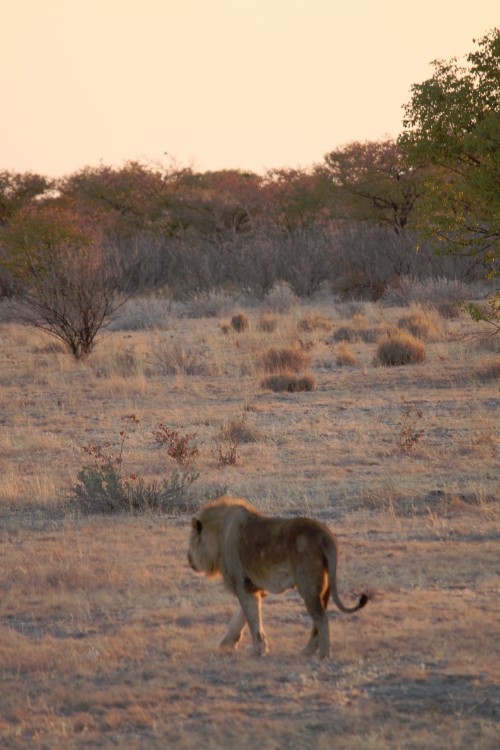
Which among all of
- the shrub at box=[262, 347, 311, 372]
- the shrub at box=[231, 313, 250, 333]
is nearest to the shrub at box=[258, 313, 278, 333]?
the shrub at box=[231, 313, 250, 333]

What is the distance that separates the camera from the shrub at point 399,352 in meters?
19.3

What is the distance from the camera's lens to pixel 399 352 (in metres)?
19.3

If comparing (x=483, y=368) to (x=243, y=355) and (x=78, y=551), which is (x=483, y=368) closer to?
(x=243, y=355)

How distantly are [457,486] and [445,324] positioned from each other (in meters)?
15.4

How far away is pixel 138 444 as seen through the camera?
12.7 metres

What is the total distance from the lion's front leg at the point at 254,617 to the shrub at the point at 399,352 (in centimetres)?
1401

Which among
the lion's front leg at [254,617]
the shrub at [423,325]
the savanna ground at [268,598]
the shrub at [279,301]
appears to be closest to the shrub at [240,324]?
the shrub at [423,325]

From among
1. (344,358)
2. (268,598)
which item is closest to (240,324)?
(344,358)

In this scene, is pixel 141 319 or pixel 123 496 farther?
pixel 141 319

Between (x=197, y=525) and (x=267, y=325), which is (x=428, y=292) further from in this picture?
(x=197, y=525)

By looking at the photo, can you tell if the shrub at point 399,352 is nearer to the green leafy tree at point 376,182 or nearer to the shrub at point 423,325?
the shrub at point 423,325

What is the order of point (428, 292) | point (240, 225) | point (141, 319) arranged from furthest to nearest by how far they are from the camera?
point (240, 225) → point (428, 292) → point (141, 319)

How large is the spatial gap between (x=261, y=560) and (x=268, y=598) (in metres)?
1.47

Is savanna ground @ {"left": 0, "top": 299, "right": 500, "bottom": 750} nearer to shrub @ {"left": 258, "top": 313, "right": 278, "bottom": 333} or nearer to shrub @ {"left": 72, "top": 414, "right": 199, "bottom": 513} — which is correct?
shrub @ {"left": 72, "top": 414, "right": 199, "bottom": 513}
